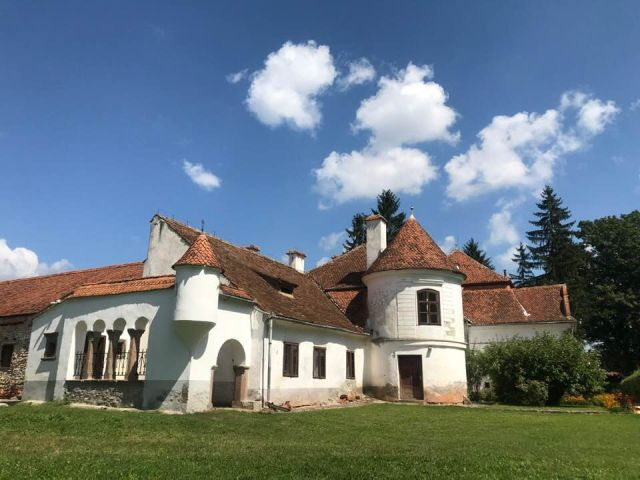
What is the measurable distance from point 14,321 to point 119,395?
860 centimetres

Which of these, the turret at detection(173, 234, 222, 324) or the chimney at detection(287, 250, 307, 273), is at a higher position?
the chimney at detection(287, 250, 307, 273)

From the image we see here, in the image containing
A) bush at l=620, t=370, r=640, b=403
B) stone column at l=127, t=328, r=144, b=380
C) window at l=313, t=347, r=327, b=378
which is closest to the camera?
stone column at l=127, t=328, r=144, b=380

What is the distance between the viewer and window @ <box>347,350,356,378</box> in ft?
86.8

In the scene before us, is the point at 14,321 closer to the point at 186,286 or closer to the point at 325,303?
the point at 186,286

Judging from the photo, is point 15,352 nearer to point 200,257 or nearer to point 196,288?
point 196,288

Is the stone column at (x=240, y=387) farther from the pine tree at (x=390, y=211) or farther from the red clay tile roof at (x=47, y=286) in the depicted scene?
the pine tree at (x=390, y=211)

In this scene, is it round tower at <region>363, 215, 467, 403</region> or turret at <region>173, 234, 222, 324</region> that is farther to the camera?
round tower at <region>363, 215, 467, 403</region>

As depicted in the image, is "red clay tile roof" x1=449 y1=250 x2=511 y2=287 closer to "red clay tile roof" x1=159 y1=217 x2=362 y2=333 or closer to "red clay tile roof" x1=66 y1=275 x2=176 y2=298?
"red clay tile roof" x1=159 y1=217 x2=362 y2=333

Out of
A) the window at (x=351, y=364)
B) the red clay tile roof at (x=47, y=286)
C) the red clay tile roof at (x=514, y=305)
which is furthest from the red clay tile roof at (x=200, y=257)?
the red clay tile roof at (x=514, y=305)

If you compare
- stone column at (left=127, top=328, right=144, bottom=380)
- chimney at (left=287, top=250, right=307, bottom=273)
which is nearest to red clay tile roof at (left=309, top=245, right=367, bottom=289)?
chimney at (left=287, top=250, right=307, bottom=273)

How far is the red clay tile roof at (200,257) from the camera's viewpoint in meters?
18.3

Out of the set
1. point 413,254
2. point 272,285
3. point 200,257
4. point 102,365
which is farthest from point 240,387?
point 413,254

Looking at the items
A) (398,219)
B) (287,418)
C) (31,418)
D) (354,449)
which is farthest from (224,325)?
(398,219)

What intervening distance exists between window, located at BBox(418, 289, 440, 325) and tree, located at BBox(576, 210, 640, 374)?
24797 mm
